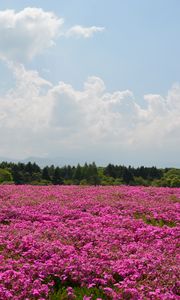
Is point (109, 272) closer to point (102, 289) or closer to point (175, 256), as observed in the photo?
point (102, 289)

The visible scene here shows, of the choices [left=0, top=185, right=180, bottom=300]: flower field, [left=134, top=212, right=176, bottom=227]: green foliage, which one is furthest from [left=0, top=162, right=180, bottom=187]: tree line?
[left=134, top=212, right=176, bottom=227]: green foliage

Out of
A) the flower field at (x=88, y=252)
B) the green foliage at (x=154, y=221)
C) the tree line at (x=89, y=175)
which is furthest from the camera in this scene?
the tree line at (x=89, y=175)

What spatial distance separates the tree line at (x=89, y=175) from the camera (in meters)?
77.9

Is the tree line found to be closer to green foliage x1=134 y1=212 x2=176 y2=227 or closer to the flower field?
the flower field

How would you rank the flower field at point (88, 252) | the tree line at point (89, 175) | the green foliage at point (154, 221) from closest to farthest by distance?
the flower field at point (88, 252) → the green foliage at point (154, 221) → the tree line at point (89, 175)

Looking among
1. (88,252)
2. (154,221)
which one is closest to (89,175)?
(154,221)

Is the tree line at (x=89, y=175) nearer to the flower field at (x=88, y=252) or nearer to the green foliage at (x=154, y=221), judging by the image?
the flower field at (x=88, y=252)

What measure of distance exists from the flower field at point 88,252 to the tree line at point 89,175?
54.3 meters

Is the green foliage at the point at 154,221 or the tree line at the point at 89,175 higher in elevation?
the tree line at the point at 89,175

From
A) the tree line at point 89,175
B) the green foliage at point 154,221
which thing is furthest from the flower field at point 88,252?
the tree line at point 89,175

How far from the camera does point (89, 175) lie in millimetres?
84125

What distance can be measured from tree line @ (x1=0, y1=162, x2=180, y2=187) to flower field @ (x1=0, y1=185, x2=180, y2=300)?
178ft

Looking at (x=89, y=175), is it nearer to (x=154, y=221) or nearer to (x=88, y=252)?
(x=154, y=221)

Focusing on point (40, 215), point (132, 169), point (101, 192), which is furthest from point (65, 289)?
point (132, 169)
